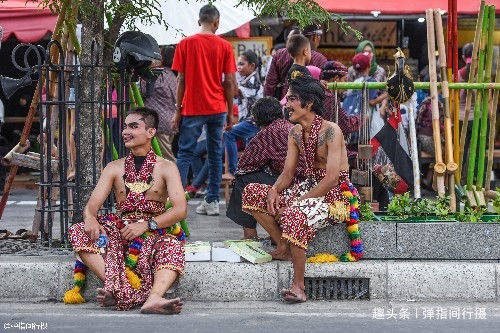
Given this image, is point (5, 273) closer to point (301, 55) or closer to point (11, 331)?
point (11, 331)

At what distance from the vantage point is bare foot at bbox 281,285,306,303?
6727 mm

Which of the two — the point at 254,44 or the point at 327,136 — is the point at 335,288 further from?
the point at 254,44

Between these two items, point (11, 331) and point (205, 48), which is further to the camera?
point (205, 48)

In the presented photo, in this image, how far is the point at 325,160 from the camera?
7105 mm

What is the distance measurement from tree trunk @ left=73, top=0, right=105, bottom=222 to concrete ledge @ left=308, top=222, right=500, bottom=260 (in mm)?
1814

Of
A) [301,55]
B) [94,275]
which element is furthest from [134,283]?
[301,55]

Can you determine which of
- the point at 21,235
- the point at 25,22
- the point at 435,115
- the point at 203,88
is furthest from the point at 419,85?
the point at 25,22

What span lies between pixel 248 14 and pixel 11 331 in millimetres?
8124

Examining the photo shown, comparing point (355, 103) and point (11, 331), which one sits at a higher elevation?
point (355, 103)

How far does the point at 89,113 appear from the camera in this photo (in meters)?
7.78

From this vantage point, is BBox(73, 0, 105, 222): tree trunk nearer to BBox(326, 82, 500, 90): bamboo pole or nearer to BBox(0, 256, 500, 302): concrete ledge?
BBox(0, 256, 500, 302): concrete ledge

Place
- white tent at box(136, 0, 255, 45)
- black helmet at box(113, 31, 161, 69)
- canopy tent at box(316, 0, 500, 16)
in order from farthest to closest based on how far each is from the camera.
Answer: canopy tent at box(316, 0, 500, 16) < white tent at box(136, 0, 255, 45) < black helmet at box(113, 31, 161, 69)

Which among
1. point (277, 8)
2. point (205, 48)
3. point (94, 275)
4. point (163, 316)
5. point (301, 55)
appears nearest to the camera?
point (163, 316)

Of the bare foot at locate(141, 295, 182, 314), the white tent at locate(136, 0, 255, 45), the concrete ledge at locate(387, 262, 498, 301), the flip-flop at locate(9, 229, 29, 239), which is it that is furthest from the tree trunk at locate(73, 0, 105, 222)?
the white tent at locate(136, 0, 255, 45)
